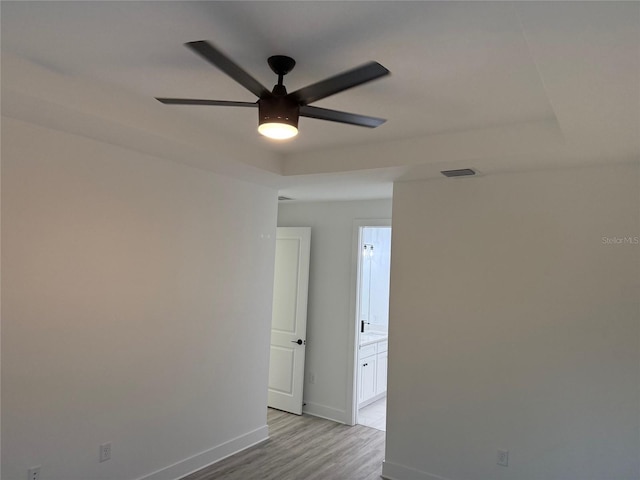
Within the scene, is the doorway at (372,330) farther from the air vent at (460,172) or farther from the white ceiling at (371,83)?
the white ceiling at (371,83)

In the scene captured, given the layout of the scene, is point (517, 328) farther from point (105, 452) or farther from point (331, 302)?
point (105, 452)

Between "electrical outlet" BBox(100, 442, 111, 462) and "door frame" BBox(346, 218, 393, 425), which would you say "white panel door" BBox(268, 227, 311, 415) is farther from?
"electrical outlet" BBox(100, 442, 111, 462)

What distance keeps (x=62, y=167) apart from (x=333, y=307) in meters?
3.10

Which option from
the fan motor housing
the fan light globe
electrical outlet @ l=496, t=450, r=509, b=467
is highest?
the fan motor housing

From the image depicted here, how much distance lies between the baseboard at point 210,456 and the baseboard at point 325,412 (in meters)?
0.85

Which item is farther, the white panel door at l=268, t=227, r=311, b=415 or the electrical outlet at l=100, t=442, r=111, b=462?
the white panel door at l=268, t=227, r=311, b=415

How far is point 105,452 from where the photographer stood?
113 inches

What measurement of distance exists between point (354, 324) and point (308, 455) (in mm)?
1410

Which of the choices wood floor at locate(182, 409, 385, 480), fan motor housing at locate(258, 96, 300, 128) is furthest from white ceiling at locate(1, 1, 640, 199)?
wood floor at locate(182, 409, 385, 480)

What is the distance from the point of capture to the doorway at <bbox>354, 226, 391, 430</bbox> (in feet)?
15.9

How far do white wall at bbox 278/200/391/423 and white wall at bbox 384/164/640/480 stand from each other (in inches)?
47.7

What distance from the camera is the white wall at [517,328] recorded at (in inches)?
109

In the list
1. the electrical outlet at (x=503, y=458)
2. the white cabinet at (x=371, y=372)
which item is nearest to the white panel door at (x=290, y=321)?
the white cabinet at (x=371, y=372)

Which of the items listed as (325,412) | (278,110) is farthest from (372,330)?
(278,110)
